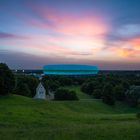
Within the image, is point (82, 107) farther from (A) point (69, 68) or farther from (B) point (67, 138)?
(B) point (67, 138)

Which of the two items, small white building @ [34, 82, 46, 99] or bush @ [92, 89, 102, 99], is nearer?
small white building @ [34, 82, 46, 99]

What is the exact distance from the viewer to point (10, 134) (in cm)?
2112

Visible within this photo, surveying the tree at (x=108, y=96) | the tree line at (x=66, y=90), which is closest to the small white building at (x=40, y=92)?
the tree line at (x=66, y=90)

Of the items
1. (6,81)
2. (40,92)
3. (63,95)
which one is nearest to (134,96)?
(63,95)

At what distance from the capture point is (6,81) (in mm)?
69812

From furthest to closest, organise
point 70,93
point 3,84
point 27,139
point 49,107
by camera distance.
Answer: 1. point 70,93
2. point 3,84
3. point 49,107
4. point 27,139

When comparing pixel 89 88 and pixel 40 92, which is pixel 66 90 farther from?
pixel 89 88

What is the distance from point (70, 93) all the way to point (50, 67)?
18.9m

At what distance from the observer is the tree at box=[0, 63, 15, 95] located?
69.1 m

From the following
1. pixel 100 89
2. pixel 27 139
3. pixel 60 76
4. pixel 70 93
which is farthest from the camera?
pixel 60 76

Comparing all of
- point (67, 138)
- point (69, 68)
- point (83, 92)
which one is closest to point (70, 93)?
point (69, 68)

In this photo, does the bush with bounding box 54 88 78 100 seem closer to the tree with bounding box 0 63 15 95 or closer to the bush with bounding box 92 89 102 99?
the bush with bounding box 92 89 102 99

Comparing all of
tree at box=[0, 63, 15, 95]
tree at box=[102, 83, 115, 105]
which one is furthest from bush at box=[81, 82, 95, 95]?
tree at box=[0, 63, 15, 95]

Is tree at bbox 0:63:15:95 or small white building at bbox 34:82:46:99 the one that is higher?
tree at bbox 0:63:15:95
